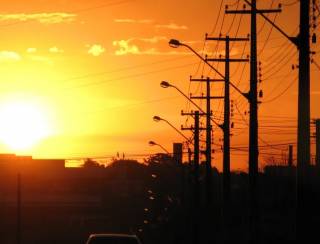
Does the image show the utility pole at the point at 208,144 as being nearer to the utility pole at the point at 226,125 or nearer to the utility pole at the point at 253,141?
the utility pole at the point at 226,125

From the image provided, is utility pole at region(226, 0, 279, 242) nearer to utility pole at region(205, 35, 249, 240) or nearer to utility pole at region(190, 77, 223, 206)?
utility pole at region(205, 35, 249, 240)

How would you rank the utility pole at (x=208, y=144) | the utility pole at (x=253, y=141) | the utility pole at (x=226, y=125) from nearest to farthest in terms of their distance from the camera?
the utility pole at (x=253, y=141) → the utility pole at (x=226, y=125) → the utility pole at (x=208, y=144)

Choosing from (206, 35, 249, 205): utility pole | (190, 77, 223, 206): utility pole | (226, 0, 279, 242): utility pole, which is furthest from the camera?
(190, 77, 223, 206): utility pole

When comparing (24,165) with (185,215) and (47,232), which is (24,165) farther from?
(185,215)

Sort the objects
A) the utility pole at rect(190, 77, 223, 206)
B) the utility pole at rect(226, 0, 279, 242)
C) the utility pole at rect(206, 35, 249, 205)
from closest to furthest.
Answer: the utility pole at rect(226, 0, 279, 242)
the utility pole at rect(206, 35, 249, 205)
the utility pole at rect(190, 77, 223, 206)

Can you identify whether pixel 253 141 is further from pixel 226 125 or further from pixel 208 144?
pixel 208 144

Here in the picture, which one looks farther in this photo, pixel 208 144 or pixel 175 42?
pixel 208 144

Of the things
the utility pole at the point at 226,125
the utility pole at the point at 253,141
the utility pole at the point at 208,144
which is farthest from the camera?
the utility pole at the point at 208,144

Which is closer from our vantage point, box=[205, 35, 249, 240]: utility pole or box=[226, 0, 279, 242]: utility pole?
box=[226, 0, 279, 242]: utility pole

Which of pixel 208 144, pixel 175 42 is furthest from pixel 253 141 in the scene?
pixel 208 144

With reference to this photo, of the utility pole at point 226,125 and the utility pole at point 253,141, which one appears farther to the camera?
the utility pole at point 226,125

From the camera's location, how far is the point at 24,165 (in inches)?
6161

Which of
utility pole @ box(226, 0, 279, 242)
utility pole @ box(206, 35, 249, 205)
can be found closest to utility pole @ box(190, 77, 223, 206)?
utility pole @ box(206, 35, 249, 205)

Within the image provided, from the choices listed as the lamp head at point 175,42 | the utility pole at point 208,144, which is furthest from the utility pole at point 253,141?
the utility pole at point 208,144
